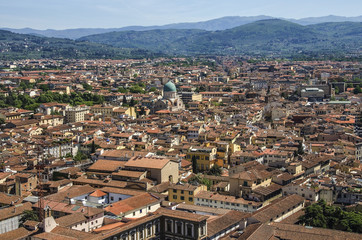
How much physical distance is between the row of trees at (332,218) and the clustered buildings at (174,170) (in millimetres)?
1107

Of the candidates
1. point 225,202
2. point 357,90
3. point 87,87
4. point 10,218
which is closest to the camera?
point 10,218

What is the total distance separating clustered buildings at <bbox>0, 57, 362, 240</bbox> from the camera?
21688mm

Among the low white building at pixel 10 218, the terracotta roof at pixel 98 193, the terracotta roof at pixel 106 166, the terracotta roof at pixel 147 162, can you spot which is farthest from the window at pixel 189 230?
the terracotta roof at pixel 106 166

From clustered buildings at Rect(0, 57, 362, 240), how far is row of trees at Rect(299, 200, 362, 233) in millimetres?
1107

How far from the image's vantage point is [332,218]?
24.0m

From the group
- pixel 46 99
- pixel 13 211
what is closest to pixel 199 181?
pixel 13 211

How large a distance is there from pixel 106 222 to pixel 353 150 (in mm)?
25932

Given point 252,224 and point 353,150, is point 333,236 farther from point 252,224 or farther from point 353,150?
point 353,150

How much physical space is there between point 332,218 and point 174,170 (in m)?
10.8

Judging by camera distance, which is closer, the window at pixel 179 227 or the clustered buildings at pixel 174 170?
the window at pixel 179 227

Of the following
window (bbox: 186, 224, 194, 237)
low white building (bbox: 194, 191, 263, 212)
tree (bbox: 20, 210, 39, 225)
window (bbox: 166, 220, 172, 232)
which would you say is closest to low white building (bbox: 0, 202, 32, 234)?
tree (bbox: 20, 210, 39, 225)

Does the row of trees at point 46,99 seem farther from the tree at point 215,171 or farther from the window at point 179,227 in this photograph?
the window at point 179,227

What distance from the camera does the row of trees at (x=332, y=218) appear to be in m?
23.3

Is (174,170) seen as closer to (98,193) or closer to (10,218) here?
(98,193)
